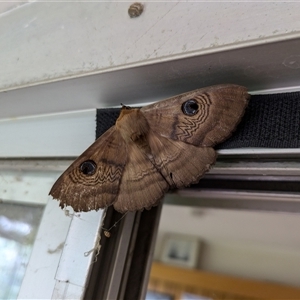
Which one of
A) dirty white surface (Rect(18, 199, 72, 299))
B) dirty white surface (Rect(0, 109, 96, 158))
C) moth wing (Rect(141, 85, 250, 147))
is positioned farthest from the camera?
dirty white surface (Rect(0, 109, 96, 158))

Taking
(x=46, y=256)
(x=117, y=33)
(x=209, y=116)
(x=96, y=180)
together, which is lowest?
(x=46, y=256)

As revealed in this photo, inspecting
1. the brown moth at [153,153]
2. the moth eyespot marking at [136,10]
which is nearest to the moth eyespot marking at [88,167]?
the brown moth at [153,153]

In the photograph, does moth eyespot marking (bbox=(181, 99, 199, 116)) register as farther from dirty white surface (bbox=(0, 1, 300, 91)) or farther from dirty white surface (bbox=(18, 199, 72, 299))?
dirty white surface (bbox=(18, 199, 72, 299))

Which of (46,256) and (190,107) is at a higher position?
(190,107)

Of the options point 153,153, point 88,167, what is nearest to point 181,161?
point 153,153

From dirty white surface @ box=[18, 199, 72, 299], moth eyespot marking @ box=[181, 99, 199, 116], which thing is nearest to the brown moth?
moth eyespot marking @ box=[181, 99, 199, 116]

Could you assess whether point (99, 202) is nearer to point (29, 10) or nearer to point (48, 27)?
point (48, 27)

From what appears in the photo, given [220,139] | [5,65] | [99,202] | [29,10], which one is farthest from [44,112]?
[220,139]

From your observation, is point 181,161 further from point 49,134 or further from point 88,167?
point 49,134
